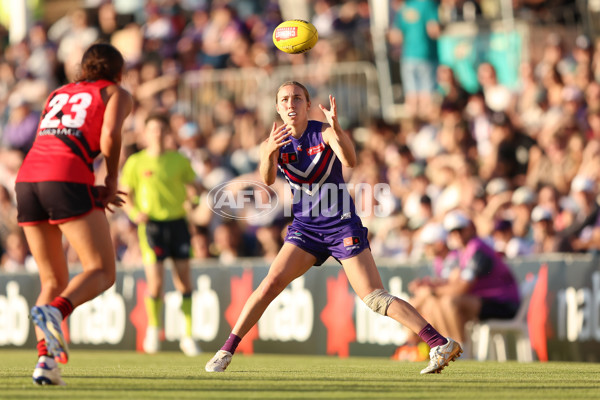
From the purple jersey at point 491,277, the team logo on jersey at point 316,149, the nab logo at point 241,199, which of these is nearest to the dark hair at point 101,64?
the team logo on jersey at point 316,149

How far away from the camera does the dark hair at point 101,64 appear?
8.36m

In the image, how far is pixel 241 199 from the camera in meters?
17.5

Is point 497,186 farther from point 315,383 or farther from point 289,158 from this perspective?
point 315,383

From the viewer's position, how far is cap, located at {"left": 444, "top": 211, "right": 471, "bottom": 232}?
13523 millimetres

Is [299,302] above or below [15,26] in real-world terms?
below

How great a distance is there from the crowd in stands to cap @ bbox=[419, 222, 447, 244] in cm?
39

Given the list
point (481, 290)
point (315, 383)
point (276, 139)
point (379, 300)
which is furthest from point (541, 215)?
point (315, 383)

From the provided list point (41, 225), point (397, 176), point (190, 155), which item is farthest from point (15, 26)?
point (41, 225)

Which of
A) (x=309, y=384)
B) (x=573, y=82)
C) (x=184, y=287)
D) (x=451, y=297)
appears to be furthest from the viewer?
(x=573, y=82)

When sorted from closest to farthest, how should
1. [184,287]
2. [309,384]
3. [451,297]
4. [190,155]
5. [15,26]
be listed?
1. [309,384]
2. [451,297]
3. [184,287]
4. [190,155]
5. [15,26]

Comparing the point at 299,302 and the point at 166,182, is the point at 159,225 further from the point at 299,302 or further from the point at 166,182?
the point at 299,302

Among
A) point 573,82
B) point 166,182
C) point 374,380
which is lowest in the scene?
point 374,380

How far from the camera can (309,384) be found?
26.8ft

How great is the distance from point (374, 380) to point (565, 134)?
7699mm
